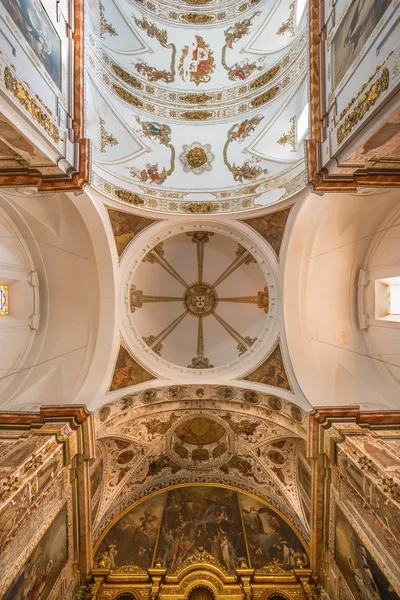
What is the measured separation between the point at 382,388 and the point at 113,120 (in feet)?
38.3

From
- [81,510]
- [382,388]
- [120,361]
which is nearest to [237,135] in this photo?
[120,361]

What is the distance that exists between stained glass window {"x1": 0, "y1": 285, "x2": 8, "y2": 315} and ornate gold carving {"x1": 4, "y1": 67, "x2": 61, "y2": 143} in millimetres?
6505

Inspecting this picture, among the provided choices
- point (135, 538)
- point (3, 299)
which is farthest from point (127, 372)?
point (135, 538)

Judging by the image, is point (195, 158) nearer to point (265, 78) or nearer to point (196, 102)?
point (196, 102)

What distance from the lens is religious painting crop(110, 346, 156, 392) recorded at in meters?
10.5

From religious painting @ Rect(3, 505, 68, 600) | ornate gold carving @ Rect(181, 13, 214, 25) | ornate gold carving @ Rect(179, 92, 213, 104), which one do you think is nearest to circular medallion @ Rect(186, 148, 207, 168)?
ornate gold carving @ Rect(179, 92, 213, 104)

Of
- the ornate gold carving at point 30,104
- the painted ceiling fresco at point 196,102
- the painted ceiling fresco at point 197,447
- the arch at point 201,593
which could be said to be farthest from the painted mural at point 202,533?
the ornate gold carving at point 30,104

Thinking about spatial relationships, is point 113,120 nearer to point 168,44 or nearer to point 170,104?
point 170,104

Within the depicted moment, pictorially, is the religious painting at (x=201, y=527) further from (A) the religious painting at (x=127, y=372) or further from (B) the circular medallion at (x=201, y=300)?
(B) the circular medallion at (x=201, y=300)

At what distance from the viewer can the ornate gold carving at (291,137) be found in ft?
33.7

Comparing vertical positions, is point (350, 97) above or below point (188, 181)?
below

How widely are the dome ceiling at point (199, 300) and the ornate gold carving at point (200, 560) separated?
18.5 ft

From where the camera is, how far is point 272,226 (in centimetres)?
1034

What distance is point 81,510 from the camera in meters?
8.95
